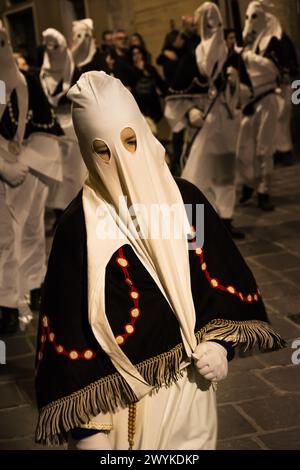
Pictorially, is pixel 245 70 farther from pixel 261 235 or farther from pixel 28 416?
pixel 28 416

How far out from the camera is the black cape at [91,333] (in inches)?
114

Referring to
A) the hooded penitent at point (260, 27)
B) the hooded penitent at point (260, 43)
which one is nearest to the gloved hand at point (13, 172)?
the hooded penitent at point (260, 43)

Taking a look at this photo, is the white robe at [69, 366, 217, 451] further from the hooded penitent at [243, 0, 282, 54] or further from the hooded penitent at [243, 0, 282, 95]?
the hooded penitent at [243, 0, 282, 54]

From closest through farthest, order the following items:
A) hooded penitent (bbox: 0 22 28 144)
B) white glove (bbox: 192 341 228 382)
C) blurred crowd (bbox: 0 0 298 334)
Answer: white glove (bbox: 192 341 228 382) → hooded penitent (bbox: 0 22 28 144) → blurred crowd (bbox: 0 0 298 334)

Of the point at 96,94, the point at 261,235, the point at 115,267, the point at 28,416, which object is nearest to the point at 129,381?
the point at 115,267

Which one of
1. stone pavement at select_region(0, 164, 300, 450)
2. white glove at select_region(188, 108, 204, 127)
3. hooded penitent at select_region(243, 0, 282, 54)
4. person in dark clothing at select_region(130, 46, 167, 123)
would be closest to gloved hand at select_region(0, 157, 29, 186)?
stone pavement at select_region(0, 164, 300, 450)

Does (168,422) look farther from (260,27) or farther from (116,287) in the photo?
(260,27)

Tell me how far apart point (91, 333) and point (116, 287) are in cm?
17

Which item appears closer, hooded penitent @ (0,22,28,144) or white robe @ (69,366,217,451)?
white robe @ (69,366,217,451)

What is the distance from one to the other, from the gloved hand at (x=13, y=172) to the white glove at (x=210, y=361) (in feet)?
12.3
